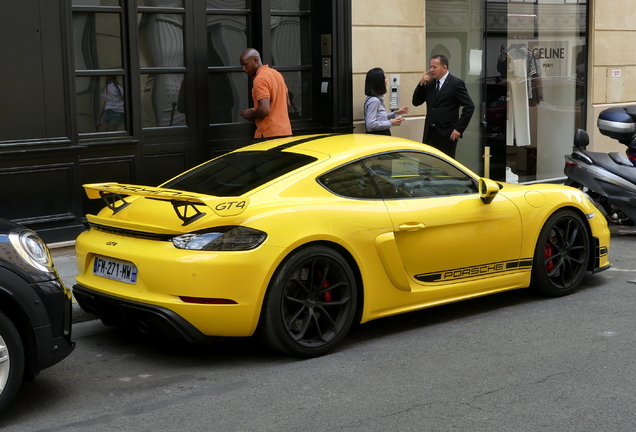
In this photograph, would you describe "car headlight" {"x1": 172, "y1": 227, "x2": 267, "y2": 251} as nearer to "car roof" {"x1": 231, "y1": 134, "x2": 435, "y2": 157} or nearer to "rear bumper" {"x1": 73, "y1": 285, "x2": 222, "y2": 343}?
"rear bumper" {"x1": 73, "y1": 285, "x2": 222, "y2": 343}

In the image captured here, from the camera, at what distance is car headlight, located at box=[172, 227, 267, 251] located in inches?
199

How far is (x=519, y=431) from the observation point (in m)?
4.18

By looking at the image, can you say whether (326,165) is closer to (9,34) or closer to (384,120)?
(9,34)

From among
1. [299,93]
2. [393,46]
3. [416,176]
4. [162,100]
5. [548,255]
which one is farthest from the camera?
[393,46]

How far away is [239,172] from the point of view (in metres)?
5.88

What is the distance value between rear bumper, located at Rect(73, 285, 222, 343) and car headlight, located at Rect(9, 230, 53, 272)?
0.68m

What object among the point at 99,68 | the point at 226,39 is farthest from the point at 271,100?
the point at 99,68

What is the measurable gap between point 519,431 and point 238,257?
6.06 ft

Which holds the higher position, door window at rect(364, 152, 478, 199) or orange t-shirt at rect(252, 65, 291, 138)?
orange t-shirt at rect(252, 65, 291, 138)

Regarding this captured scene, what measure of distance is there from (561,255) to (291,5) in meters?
5.38

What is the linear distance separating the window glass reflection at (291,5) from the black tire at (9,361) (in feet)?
23.7

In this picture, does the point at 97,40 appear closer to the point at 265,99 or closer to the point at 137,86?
the point at 137,86

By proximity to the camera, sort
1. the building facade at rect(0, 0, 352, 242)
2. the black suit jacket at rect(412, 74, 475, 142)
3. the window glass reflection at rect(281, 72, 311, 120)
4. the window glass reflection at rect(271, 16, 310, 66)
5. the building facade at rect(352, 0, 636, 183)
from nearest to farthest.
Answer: the building facade at rect(0, 0, 352, 242) < the black suit jacket at rect(412, 74, 475, 142) < the window glass reflection at rect(271, 16, 310, 66) < the window glass reflection at rect(281, 72, 311, 120) < the building facade at rect(352, 0, 636, 183)

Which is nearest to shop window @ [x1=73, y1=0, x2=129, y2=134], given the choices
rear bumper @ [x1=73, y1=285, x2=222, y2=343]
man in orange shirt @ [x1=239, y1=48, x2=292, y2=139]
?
man in orange shirt @ [x1=239, y1=48, x2=292, y2=139]
